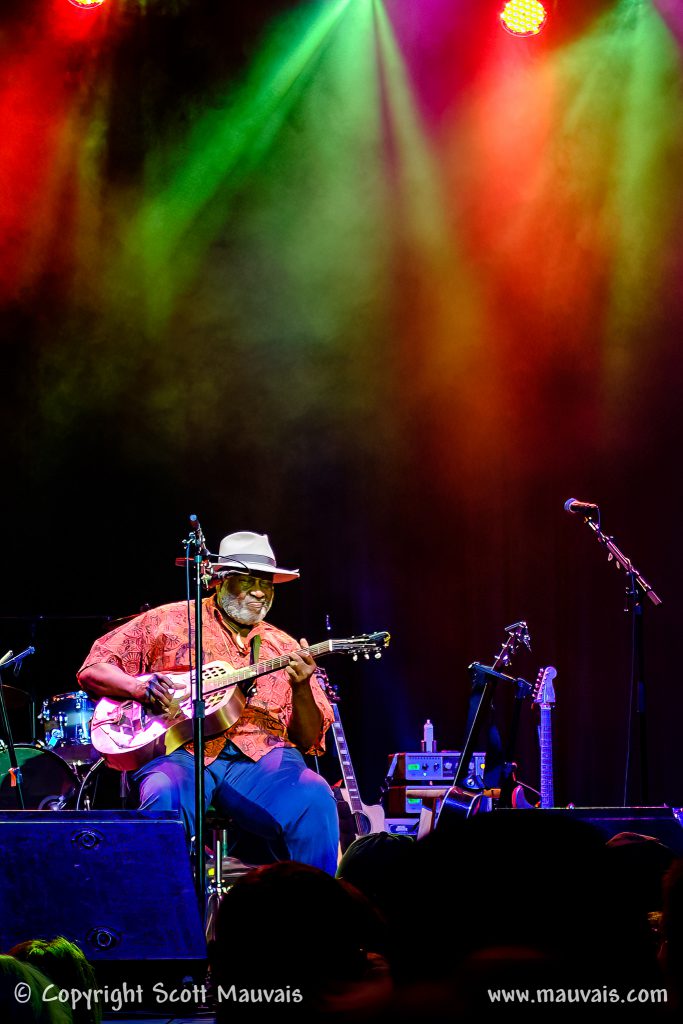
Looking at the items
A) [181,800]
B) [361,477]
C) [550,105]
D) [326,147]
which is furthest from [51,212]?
[181,800]

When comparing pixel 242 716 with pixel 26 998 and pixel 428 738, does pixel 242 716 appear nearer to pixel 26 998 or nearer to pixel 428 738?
pixel 428 738

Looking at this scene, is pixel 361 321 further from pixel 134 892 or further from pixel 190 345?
pixel 134 892

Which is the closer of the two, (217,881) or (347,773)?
(217,881)

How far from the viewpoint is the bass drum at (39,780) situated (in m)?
7.59

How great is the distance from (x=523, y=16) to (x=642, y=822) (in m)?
6.24

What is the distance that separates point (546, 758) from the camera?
23.3ft

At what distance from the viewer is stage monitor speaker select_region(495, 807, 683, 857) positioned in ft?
11.0

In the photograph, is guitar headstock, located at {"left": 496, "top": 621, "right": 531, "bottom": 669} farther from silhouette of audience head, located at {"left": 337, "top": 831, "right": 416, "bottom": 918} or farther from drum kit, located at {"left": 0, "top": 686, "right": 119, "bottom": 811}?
silhouette of audience head, located at {"left": 337, "top": 831, "right": 416, "bottom": 918}

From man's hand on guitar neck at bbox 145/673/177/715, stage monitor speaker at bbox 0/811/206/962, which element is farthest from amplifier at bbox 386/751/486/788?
stage monitor speaker at bbox 0/811/206/962

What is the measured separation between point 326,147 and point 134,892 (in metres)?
6.62

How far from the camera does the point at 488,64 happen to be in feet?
26.9

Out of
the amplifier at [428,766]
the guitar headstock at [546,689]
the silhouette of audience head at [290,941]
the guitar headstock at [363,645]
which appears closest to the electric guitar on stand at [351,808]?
the amplifier at [428,766]

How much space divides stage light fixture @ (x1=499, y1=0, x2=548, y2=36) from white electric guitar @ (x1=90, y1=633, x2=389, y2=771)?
510cm

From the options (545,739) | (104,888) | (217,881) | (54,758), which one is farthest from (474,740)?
(104,888)
